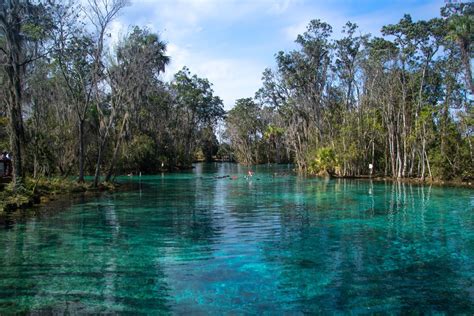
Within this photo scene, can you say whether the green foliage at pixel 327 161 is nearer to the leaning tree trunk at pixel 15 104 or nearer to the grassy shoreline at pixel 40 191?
→ the grassy shoreline at pixel 40 191

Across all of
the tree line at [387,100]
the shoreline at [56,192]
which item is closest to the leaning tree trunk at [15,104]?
the shoreline at [56,192]

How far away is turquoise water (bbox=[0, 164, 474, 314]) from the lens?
7.84 meters

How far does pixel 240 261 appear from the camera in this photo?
10773 mm

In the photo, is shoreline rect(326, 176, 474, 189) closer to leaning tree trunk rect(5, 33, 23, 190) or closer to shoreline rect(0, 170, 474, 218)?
shoreline rect(0, 170, 474, 218)

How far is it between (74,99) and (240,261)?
Answer: 20915mm

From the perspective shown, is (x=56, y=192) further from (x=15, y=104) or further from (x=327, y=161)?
(x=327, y=161)

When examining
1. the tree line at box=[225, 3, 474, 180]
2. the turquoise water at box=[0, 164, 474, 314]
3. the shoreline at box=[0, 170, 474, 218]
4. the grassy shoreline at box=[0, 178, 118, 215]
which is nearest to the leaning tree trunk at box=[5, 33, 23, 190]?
the grassy shoreline at box=[0, 178, 118, 215]

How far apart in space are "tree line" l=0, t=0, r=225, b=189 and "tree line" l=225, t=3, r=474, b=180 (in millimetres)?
18060

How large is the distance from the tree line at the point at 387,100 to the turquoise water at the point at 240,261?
1622 centimetres

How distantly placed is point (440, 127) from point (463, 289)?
3012 centimetres

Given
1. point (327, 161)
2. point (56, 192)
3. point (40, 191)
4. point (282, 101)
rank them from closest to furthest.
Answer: point (40, 191) < point (56, 192) < point (327, 161) < point (282, 101)

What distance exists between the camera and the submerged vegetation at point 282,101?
25.0 m

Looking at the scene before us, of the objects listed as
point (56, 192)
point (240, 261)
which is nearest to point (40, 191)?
point (56, 192)

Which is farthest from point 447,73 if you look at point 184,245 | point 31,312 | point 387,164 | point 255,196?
point 31,312
